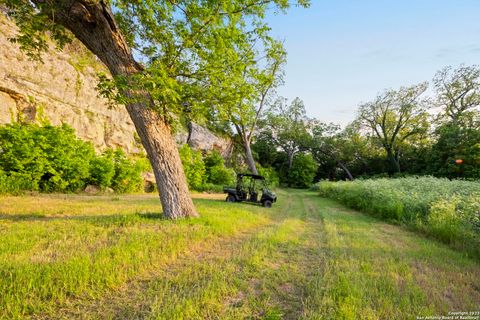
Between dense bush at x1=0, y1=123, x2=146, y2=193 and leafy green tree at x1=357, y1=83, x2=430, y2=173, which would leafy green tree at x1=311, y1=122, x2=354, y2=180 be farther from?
dense bush at x1=0, y1=123, x2=146, y2=193

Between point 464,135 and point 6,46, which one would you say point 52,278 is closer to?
point 6,46

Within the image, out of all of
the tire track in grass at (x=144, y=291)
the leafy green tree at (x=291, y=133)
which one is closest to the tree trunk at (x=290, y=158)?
the leafy green tree at (x=291, y=133)

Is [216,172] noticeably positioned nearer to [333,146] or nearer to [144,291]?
[144,291]

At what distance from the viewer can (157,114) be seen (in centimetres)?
594

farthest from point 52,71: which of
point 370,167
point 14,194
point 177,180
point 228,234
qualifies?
point 370,167

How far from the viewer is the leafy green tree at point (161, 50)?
16.3 feet

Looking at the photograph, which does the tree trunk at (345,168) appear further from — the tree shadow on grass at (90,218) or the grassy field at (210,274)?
the tree shadow on grass at (90,218)

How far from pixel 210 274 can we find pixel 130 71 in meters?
4.89

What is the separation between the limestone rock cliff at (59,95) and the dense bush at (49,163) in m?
1.33

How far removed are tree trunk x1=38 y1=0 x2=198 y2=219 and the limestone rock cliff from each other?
4.86 m

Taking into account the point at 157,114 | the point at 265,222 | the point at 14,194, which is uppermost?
the point at 157,114

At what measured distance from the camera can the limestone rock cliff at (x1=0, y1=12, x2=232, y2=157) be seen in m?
10.4

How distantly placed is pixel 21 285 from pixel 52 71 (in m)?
15.0

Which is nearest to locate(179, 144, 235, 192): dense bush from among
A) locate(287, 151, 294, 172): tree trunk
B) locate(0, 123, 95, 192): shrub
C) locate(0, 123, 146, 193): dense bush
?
locate(0, 123, 146, 193): dense bush
